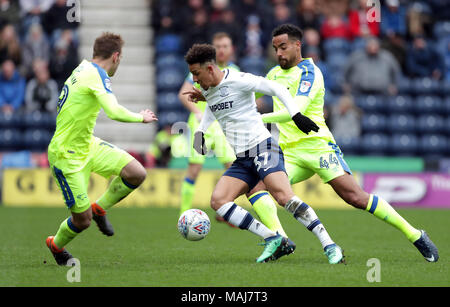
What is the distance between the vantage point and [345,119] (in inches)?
635

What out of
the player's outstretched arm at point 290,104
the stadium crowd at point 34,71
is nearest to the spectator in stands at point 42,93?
the stadium crowd at point 34,71

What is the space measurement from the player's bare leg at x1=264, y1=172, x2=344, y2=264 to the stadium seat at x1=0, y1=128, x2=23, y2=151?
34.4ft

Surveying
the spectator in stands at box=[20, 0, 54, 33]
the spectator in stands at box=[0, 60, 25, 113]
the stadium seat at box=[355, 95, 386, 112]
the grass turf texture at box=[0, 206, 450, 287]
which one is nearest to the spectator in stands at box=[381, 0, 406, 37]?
the stadium seat at box=[355, 95, 386, 112]

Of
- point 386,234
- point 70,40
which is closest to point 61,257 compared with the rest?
point 386,234

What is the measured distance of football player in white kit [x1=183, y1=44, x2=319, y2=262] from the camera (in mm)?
6973

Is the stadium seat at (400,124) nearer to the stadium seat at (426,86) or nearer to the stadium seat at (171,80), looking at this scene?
the stadium seat at (426,86)

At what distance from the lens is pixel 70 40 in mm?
17047

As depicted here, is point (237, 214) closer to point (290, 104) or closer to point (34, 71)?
point (290, 104)

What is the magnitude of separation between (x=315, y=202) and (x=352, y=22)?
5.24 meters

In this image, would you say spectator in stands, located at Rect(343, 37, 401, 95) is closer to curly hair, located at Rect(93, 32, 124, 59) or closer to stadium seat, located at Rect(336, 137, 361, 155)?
stadium seat, located at Rect(336, 137, 361, 155)

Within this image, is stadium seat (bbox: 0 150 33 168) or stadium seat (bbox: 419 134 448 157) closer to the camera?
stadium seat (bbox: 0 150 33 168)

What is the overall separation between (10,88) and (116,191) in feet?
31.9

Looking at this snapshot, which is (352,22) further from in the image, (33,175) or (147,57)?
(33,175)

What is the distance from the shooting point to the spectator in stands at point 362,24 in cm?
1794
